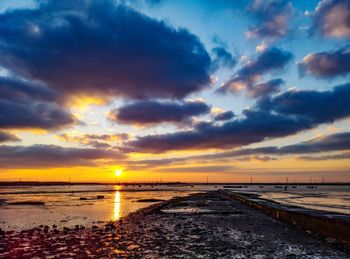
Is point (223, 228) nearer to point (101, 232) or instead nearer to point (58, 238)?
point (101, 232)

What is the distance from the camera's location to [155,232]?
24.9m

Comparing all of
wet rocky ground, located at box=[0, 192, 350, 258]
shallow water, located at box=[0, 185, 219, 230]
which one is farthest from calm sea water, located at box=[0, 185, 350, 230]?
wet rocky ground, located at box=[0, 192, 350, 258]

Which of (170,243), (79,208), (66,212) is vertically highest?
(170,243)

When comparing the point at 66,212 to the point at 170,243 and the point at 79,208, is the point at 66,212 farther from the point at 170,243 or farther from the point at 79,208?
the point at 170,243

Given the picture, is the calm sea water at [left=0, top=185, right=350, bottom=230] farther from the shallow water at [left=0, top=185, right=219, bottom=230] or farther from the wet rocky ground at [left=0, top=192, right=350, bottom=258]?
the wet rocky ground at [left=0, top=192, right=350, bottom=258]

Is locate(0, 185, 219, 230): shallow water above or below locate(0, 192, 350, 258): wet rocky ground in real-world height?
below

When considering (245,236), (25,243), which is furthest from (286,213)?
(25,243)

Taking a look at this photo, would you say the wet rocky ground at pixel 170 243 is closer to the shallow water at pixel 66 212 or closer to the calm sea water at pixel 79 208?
the shallow water at pixel 66 212

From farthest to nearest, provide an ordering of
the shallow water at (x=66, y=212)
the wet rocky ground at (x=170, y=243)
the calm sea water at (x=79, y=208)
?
the calm sea water at (x=79, y=208)
the shallow water at (x=66, y=212)
the wet rocky ground at (x=170, y=243)

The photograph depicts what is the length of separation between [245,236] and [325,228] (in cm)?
532

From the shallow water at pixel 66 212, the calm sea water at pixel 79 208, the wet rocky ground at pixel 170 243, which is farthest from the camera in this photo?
the calm sea water at pixel 79 208

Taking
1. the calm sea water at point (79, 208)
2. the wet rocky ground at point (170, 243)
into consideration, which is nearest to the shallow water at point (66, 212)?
the calm sea water at point (79, 208)

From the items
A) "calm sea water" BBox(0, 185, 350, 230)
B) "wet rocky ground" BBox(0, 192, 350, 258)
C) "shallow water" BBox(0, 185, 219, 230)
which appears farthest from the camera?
"calm sea water" BBox(0, 185, 350, 230)

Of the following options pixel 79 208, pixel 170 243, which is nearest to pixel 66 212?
pixel 79 208
